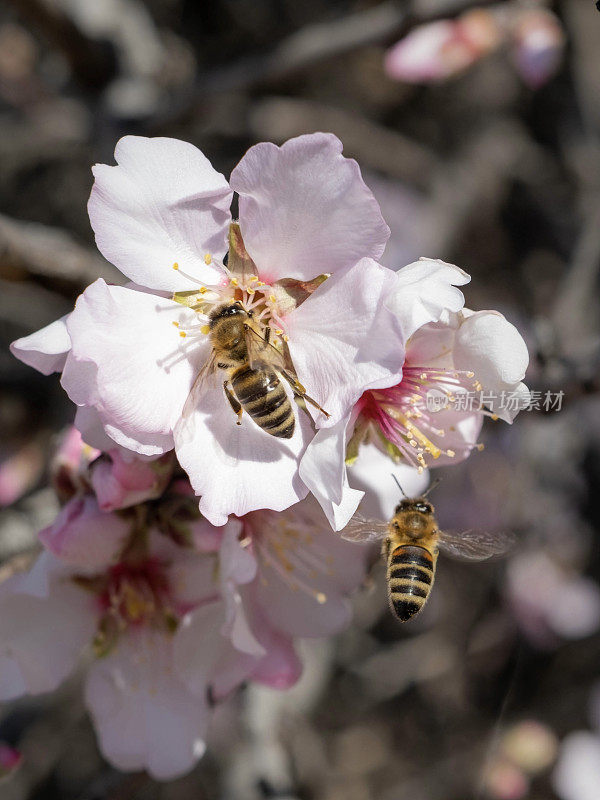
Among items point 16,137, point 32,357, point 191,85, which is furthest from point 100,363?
point 16,137

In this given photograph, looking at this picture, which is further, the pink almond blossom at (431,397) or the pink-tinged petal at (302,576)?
the pink-tinged petal at (302,576)

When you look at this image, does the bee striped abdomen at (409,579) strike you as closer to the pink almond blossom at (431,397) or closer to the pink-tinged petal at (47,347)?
the pink almond blossom at (431,397)

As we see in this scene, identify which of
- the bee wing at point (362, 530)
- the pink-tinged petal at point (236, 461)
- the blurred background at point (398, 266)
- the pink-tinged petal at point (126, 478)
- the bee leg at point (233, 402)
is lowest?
the blurred background at point (398, 266)

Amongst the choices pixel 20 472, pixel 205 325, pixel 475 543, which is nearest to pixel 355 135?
pixel 20 472

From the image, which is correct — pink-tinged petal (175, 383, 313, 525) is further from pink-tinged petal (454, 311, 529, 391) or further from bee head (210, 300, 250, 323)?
pink-tinged petal (454, 311, 529, 391)

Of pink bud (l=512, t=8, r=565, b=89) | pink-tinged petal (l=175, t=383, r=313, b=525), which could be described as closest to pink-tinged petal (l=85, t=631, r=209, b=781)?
pink-tinged petal (l=175, t=383, r=313, b=525)

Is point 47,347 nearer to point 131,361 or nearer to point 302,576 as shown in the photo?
point 131,361

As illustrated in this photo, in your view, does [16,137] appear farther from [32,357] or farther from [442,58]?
[32,357]

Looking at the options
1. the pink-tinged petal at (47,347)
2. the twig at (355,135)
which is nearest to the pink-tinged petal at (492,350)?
the pink-tinged petal at (47,347)
